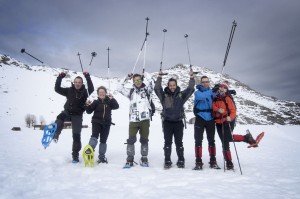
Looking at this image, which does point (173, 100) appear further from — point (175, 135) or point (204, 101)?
point (175, 135)

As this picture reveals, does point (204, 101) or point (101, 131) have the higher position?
point (204, 101)

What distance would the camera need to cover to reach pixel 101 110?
6977 mm

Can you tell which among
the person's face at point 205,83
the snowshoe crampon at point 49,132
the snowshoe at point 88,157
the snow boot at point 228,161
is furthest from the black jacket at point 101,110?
the snow boot at point 228,161

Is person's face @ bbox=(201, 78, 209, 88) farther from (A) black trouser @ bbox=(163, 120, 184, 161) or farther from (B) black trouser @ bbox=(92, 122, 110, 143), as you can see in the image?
(B) black trouser @ bbox=(92, 122, 110, 143)

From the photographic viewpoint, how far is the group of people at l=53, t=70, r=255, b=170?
630 cm

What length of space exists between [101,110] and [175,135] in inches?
96.0

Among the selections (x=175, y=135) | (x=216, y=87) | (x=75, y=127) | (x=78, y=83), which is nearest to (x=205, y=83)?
(x=216, y=87)

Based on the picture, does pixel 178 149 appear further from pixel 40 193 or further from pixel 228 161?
pixel 40 193

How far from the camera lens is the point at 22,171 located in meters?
5.19

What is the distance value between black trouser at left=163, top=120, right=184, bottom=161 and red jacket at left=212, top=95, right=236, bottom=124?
1047 millimetres

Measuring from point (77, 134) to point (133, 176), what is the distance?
2649mm

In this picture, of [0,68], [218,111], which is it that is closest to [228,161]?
[218,111]

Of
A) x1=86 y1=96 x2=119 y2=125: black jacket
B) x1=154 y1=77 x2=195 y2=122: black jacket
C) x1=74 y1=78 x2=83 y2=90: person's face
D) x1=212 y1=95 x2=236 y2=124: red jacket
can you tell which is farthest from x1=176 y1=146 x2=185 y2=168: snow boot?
x1=74 y1=78 x2=83 y2=90: person's face

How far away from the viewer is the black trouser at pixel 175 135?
6348mm
